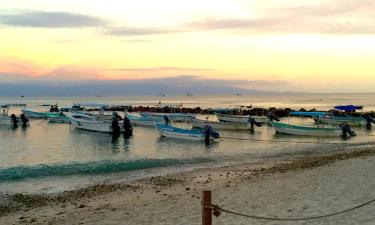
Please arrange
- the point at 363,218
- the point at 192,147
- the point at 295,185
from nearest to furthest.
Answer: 1. the point at 363,218
2. the point at 295,185
3. the point at 192,147

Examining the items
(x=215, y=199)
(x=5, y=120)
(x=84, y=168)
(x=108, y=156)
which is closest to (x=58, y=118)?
(x=5, y=120)

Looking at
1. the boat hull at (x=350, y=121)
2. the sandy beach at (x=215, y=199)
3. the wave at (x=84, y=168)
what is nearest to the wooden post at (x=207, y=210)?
the sandy beach at (x=215, y=199)

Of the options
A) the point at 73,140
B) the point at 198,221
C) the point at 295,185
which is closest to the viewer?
the point at 198,221

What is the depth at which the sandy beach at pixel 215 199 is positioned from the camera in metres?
12.1

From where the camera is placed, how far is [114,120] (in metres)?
49.3

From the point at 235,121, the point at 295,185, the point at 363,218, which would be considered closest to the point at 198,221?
the point at 363,218

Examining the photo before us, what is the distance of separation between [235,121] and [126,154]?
92.7ft

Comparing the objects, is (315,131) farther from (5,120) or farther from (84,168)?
(5,120)

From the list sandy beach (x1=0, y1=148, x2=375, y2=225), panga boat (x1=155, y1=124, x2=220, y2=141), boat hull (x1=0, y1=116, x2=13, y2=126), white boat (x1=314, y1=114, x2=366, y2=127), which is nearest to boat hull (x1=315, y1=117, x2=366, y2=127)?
white boat (x1=314, y1=114, x2=366, y2=127)

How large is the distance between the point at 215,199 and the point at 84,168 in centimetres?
1296

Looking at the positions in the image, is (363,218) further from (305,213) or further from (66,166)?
(66,166)

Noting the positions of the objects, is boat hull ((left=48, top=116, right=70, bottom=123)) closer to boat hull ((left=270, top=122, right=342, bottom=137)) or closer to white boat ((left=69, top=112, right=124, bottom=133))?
white boat ((left=69, top=112, right=124, bottom=133))

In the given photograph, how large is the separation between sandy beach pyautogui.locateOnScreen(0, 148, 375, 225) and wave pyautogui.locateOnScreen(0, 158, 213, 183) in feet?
16.7

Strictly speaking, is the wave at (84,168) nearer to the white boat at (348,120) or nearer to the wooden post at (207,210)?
the wooden post at (207,210)
